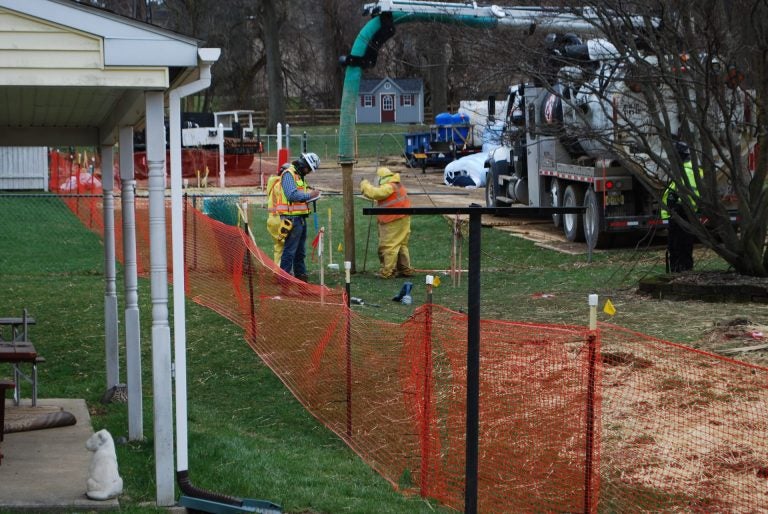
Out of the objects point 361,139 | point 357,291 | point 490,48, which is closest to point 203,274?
point 357,291

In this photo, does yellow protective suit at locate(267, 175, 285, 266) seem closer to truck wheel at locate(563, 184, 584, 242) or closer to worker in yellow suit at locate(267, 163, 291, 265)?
worker in yellow suit at locate(267, 163, 291, 265)

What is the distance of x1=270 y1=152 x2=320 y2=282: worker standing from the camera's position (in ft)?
48.9

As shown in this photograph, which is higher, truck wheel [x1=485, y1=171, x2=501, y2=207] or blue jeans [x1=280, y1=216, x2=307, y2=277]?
truck wheel [x1=485, y1=171, x2=501, y2=207]

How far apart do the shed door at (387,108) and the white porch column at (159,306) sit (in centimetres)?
6639

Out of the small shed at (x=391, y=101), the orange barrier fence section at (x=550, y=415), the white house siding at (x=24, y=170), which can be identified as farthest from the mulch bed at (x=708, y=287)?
the small shed at (x=391, y=101)

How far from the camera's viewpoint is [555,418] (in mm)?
6578

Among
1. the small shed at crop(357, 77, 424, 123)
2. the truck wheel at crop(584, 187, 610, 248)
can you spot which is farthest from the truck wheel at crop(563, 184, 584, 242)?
the small shed at crop(357, 77, 424, 123)

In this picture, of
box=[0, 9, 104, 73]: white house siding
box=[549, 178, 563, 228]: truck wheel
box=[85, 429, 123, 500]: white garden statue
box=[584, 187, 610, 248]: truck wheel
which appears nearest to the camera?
box=[0, 9, 104, 73]: white house siding

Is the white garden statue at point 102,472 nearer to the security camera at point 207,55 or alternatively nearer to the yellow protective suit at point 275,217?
the security camera at point 207,55

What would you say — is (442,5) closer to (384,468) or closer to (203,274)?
(203,274)

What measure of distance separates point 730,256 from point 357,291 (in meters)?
5.16

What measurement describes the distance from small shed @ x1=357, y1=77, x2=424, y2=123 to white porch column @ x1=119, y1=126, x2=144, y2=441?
6382 centimetres

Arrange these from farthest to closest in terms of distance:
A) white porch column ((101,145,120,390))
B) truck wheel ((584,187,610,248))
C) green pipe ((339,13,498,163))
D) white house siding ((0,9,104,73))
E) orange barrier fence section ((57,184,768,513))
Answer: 1. truck wheel ((584,187,610,248))
2. green pipe ((339,13,498,163))
3. white porch column ((101,145,120,390))
4. orange barrier fence section ((57,184,768,513))
5. white house siding ((0,9,104,73))

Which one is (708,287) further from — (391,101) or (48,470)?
(391,101)
